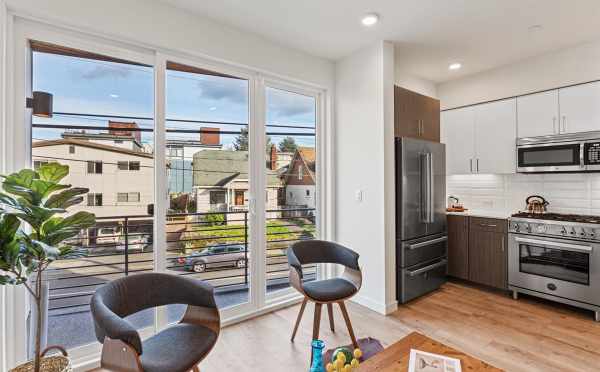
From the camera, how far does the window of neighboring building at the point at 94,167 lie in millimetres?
2227

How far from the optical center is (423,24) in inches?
110

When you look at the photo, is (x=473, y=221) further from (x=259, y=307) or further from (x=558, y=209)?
(x=259, y=307)

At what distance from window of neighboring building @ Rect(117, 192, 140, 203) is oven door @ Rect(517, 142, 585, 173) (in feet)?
13.3

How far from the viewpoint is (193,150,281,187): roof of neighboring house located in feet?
9.05

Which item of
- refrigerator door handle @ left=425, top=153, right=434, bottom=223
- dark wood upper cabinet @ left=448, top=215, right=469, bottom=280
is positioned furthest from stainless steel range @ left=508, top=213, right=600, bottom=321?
refrigerator door handle @ left=425, top=153, right=434, bottom=223

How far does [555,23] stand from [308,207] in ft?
9.66

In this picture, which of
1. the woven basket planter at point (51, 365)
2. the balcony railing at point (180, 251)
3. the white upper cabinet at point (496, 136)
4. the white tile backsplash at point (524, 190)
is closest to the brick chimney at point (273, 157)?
the balcony railing at point (180, 251)

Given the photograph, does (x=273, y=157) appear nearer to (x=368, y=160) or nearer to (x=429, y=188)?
(x=368, y=160)

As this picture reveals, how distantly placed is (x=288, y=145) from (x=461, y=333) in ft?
7.98

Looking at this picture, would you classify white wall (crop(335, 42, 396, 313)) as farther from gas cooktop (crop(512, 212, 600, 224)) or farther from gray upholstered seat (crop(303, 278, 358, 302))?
gas cooktop (crop(512, 212, 600, 224))

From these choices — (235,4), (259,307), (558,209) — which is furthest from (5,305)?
(558,209)

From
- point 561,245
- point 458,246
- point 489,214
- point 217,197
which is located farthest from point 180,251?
point 561,245

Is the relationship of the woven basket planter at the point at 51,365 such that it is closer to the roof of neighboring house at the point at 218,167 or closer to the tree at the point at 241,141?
the roof of neighboring house at the point at 218,167

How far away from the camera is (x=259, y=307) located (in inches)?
121
